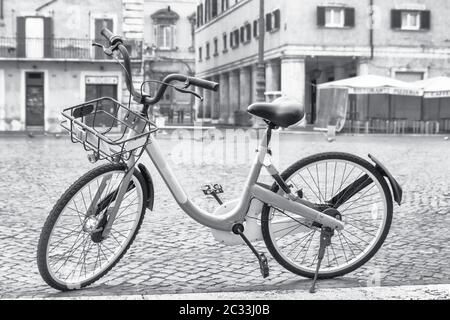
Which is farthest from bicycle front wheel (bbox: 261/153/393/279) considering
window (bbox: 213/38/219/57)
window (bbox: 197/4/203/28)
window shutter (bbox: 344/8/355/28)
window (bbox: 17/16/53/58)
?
window (bbox: 197/4/203/28)

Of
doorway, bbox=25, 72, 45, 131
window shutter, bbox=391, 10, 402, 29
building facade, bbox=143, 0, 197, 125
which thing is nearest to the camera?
doorway, bbox=25, 72, 45, 131

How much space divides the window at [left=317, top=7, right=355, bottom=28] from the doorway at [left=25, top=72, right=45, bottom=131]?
1317 centimetres

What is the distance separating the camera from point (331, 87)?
27.9 meters

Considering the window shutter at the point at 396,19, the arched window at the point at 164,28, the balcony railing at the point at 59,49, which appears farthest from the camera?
the arched window at the point at 164,28

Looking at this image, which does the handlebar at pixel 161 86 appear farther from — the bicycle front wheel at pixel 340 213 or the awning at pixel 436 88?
the awning at pixel 436 88

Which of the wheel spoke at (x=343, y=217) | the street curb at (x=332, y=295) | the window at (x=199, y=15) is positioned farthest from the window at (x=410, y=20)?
the street curb at (x=332, y=295)

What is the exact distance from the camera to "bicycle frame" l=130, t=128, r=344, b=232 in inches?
150

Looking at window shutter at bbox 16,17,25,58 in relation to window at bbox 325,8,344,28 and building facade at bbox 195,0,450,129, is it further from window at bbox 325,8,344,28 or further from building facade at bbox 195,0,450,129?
window at bbox 325,8,344,28

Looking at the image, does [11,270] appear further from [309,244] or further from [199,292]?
[309,244]

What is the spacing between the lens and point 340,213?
13.2 feet

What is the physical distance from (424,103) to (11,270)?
31.3 metres

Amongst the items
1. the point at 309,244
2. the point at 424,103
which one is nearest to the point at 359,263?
the point at 309,244

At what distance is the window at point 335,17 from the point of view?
107 feet
